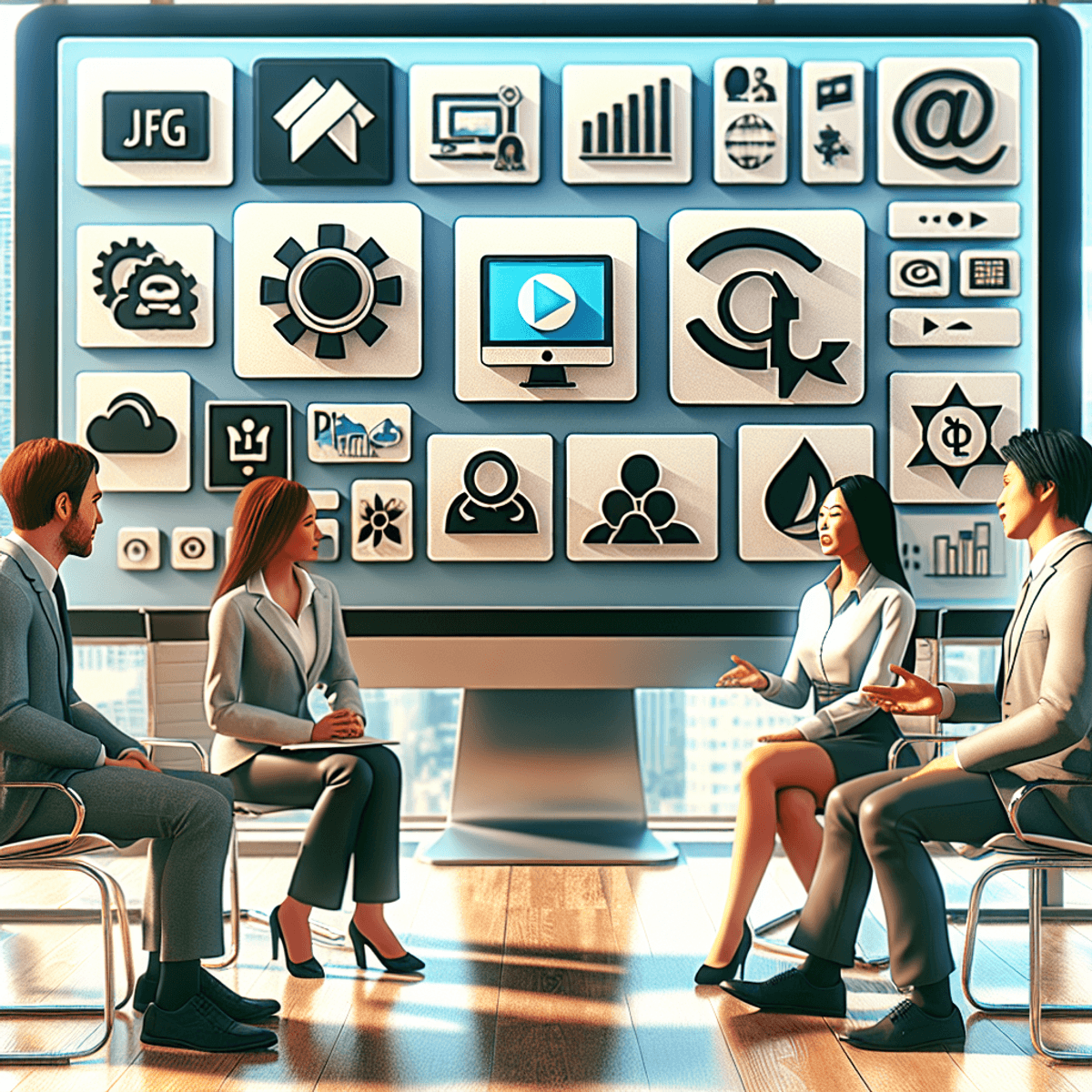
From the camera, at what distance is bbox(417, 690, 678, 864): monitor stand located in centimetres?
430

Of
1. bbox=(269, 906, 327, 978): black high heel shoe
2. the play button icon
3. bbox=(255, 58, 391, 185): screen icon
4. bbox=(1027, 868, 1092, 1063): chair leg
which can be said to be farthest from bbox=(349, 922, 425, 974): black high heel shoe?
bbox=(255, 58, 391, 185): screen icon

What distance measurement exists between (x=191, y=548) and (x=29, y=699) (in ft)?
5.15

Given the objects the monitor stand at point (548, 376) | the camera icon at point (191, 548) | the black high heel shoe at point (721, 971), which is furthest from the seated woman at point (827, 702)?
the camera icon at point (191, 548)

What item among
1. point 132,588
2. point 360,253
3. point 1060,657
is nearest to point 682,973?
point 1060,657

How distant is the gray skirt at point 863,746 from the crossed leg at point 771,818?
0.03m

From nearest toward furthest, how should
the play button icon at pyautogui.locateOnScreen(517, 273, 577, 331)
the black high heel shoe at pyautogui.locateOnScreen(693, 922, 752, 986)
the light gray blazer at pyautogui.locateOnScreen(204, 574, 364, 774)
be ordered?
the black high heel shoe at pyautogui.locateOnScreen(693, 922, 752, 986) → the light gray blazer at pyautogui.locateOnScreen(204, 574, 364, 774) → the play button icon at pyautogui.locateOnScreen(517, 273, 577, 331)

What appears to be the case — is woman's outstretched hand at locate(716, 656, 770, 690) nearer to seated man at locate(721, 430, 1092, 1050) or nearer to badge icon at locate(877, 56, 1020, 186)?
seated man at locate(721, 430, 1092, 1050)

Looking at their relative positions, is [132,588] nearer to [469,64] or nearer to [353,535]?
[353,535]

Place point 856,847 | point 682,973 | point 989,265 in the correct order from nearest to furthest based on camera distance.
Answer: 1. point 856,847
2. point 682,973
3. point 989,265

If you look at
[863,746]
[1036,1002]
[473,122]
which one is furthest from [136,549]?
[1036,1002]

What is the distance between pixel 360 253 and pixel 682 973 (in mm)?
2585

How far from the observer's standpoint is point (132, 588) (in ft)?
13.2

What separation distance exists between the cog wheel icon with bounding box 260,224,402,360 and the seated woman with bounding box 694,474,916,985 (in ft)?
5.80

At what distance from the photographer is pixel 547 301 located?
397 cm
